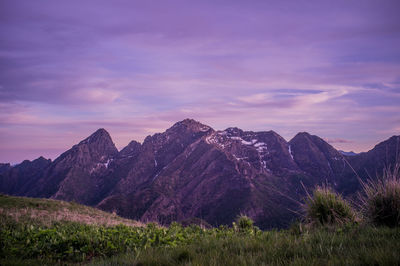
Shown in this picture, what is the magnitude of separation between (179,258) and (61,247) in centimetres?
447

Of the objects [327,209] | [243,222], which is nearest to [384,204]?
[327,209]

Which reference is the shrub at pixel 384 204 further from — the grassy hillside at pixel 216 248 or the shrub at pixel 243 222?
the shrub at pixel 243 222

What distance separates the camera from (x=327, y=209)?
28.2ft

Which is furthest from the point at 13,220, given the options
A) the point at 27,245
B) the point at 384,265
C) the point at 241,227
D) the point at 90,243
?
the point at 384,265

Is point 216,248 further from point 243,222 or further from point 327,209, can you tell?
point 243,222

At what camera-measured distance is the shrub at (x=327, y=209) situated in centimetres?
844

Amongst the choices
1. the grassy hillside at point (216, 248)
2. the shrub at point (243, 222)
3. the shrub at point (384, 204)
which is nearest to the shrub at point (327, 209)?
the shrub at point (384, 204)

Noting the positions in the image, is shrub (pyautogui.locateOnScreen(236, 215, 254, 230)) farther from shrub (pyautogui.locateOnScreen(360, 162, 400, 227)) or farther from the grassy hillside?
shrub (pyautogui.locateOnScreen(360, 162, 400, 227))

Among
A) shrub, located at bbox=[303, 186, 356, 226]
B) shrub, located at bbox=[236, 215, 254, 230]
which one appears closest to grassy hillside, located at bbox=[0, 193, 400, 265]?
shrub, located at bbox=[303, 186, 356, 226]

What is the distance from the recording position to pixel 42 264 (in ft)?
20.4

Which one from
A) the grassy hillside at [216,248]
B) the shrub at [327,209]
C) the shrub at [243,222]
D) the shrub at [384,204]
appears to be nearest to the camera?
the grassy hillside at [216,248]

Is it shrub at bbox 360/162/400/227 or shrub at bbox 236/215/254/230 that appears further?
shrub at bbox 236/215/254/230

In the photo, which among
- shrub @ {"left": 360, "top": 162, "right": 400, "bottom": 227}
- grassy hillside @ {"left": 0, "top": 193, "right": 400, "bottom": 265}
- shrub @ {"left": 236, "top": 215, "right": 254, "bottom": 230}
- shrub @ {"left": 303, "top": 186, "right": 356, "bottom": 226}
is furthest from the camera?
A: shrub @ {"left": 236, "top": 215, "right": 254, "bottom": 230}

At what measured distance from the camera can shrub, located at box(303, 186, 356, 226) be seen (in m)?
8.44
